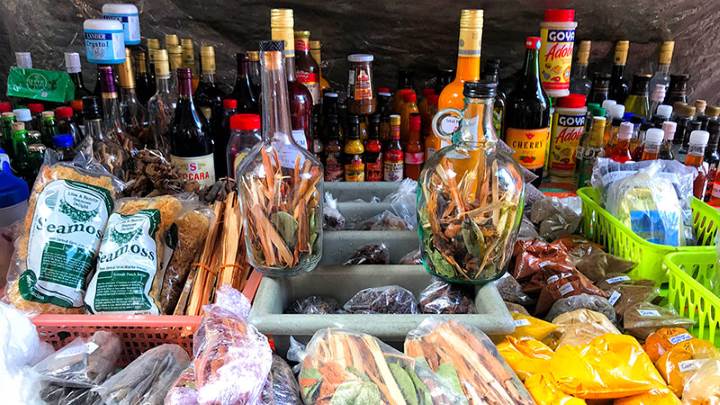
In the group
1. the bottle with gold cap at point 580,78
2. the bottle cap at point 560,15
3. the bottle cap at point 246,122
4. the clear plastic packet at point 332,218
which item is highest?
the bottle cap at point 560,15

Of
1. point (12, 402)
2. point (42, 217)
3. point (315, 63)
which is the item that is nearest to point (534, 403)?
point (12, 402)

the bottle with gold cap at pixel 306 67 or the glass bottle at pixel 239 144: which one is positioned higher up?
the bottle with gold cap at pixel 306 67

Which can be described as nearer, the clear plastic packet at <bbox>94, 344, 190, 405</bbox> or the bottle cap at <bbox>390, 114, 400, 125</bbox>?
the clear plastic packet at <bbox>94, 344, 190, 405</bbox>

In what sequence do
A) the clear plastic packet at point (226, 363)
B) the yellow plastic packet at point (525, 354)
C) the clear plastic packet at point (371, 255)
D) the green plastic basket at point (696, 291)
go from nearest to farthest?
the clear plastic packet at point (226, 363) < the yellow plastic packet at point (525, 354) < the green plastic basket at point (696, 291) < the clear plastic packet at point (371, 255)

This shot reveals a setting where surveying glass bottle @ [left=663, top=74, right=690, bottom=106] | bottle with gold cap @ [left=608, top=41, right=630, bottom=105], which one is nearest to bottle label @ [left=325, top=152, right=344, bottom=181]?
bottle with gold cap @ [left=608, top=41, right=630, bottom=105]

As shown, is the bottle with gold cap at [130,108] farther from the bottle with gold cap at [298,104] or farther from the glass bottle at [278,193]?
the glass bottle at [278,193]

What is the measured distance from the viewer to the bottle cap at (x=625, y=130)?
4.27ft

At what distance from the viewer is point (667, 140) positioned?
1.31 metres

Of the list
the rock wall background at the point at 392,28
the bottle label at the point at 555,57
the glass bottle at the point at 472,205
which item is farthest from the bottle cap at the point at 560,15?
the glass bottle at the point at 472,205

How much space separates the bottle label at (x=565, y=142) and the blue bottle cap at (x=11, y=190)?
4.42 ft

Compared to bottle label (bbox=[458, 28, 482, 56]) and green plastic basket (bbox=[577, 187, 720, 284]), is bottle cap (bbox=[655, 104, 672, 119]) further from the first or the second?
bottle label (bbox=[458, 28, 482, 56])

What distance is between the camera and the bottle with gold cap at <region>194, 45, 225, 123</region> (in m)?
1.42

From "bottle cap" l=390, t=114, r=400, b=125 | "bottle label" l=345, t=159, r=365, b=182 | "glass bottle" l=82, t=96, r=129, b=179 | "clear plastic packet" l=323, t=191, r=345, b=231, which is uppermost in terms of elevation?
"bottle cap" l=390, t=114, r=400, b=125

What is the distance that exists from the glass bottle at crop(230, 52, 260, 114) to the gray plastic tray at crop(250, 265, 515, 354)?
73 cm
